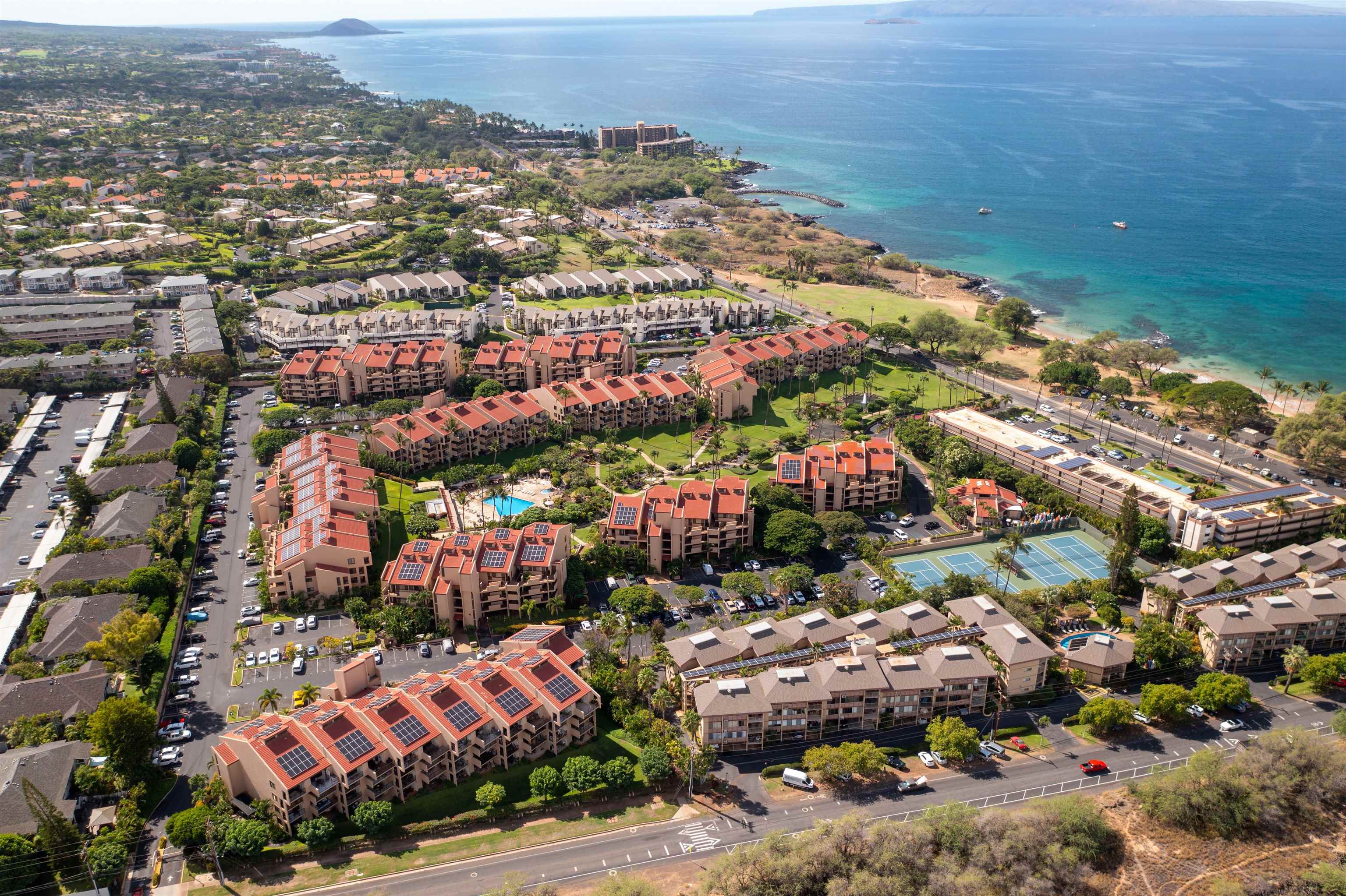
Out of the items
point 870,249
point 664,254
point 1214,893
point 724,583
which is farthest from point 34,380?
point 870,249

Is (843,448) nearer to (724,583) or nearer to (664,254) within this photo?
(724,583)

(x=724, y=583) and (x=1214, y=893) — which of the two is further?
(x=724, y=583)

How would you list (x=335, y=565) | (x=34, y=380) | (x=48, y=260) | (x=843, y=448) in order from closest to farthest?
(x=335, y=565)
(x=843, y=448)
(x=34, y=380)
(x=48, y=260)

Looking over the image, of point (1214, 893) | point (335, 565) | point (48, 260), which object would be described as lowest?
point (1214, 893)

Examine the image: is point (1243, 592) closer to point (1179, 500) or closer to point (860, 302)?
point (1179, 500)

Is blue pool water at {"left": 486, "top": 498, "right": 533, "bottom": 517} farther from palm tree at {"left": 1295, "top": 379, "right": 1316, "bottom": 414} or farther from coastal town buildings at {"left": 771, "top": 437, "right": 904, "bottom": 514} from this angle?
palm tree at {"left": 1295, "top": 379, "right": 1316, "bottom": 414}
